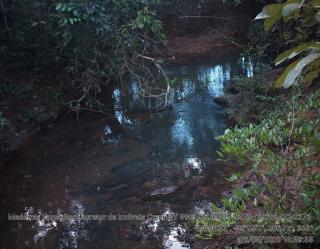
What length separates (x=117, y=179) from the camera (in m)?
5.11

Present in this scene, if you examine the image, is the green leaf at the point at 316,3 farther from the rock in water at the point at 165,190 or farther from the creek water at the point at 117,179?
the rock in water at the point at 165,190

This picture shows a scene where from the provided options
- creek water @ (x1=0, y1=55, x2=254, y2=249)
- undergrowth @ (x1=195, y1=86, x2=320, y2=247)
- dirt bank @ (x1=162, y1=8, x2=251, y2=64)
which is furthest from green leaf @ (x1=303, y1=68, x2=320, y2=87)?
dirt bank @ (x1=162, y1=8, x2=251, y2=64)

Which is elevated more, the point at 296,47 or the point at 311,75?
the point at 296,47

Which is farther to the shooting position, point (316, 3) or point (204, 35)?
point (204, 35)

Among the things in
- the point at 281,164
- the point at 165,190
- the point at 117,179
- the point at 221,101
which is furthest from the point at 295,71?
the point at 221,101

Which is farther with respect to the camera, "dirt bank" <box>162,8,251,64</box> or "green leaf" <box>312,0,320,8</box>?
"dirt bank" <box>162,8,251,64</box>

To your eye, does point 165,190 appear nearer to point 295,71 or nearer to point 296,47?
point 296,47

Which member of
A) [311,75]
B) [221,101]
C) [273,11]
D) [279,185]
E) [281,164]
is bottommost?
[221,101]

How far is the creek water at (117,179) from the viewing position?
13.1 feet

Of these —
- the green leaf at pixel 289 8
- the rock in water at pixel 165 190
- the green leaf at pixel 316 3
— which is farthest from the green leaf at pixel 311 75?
the rock in water at pixel 165 190

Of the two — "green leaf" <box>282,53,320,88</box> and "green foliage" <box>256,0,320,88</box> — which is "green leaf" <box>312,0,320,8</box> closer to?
"green foliage" <box>256,0,320,88</box>

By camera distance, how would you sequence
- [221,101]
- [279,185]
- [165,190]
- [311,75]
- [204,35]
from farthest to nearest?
[204,35] → [221,101] → [165,190] → [279,185] → [311,75]

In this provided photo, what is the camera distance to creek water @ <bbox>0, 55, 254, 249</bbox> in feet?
13.1

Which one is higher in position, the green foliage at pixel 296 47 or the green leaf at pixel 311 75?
the green foliage at pixel 296 47
